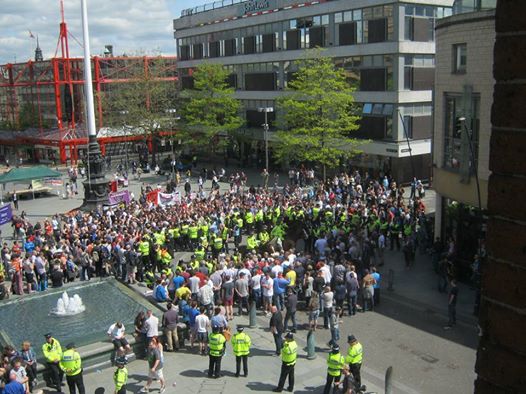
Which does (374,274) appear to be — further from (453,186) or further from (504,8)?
(504,8)

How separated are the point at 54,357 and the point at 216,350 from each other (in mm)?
3978

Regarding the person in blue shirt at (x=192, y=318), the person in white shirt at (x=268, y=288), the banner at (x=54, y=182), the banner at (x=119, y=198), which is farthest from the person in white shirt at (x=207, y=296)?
the banner at (x=54, y=182)

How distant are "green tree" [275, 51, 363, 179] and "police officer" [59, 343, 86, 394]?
29.2 metres

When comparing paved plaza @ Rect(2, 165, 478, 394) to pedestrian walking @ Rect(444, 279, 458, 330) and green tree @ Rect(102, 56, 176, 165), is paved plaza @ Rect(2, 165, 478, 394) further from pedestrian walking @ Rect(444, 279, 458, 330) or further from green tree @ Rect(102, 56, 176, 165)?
green tree @ Rect(102, 56, 176, 165)

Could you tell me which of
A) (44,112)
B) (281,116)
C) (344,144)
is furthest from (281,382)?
(44,112)

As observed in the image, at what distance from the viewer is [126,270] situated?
23.1m

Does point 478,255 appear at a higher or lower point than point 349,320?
higher

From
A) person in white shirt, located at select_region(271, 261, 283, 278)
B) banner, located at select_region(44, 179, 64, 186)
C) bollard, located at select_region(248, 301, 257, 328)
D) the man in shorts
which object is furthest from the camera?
banner, located at select_region(44, 179, 64, 186)

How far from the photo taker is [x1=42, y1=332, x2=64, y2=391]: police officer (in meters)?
14.2

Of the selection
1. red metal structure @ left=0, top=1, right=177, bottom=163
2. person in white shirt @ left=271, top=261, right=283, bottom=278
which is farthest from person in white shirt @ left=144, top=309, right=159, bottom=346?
red metal structure @ left=0, top=1, right=177, bottom=163

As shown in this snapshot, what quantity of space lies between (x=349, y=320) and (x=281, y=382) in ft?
17.8

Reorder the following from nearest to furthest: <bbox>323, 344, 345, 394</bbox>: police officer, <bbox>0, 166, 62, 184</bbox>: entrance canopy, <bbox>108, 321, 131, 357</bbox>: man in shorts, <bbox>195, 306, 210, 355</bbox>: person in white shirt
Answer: <bbox>323, 344, 345, 394</bbox>: police officer, <bbox>108, 321, 131, 357</bbox>: man in shorts, <bbox>195, 306, 210, 355</bbox>: person in white shirt, <bbox>0, 166, 62, 184</bbox>: entrance canopy

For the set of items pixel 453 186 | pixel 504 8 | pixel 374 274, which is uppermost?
pixel 504 8

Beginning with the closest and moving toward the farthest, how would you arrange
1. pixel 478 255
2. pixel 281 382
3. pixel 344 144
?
pixel 281 382 → pixel 478 255 → pixel 344 144
